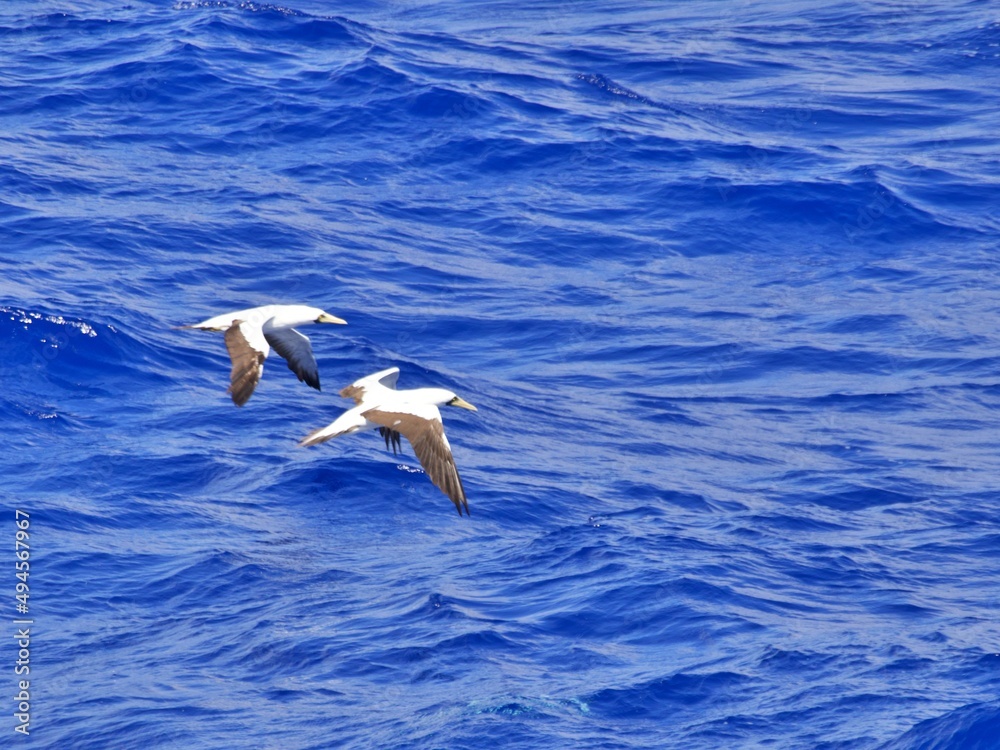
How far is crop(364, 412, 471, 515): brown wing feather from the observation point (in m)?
14.4

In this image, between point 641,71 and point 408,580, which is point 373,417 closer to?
point 408,580

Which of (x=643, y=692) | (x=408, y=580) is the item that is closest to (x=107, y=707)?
(x=408, y=580)

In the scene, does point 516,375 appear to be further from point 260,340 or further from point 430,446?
point 430,446

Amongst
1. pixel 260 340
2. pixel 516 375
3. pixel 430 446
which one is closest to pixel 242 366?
pixel 260 340

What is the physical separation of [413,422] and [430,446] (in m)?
0.43

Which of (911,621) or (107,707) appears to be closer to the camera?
(107,707)

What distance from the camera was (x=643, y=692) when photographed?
1616 centimetres

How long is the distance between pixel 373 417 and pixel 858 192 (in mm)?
15202

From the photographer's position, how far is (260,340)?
52.3 feet

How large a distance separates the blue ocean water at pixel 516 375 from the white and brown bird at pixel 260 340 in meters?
2.76

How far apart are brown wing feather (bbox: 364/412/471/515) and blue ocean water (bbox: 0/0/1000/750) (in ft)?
9.14

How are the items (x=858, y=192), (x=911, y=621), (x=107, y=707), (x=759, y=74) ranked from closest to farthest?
(x=107, y=707) < (x=911, y=621) < (x=858, y=192) < (x=759, y=74)

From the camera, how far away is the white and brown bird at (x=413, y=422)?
1453 centimetres

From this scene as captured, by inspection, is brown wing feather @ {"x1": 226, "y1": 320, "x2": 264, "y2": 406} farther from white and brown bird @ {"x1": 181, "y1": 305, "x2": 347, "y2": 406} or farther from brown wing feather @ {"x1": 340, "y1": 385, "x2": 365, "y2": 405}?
brown wing feather @ {"x1": 340, "y1": 385, "x2": 365, "y2": 405}
